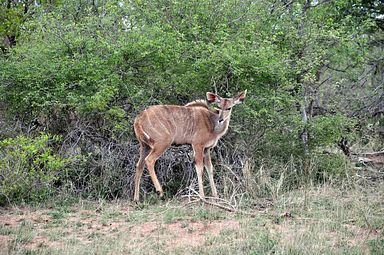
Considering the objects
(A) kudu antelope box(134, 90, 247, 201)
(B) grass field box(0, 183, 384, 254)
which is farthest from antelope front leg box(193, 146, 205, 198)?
(B) grass field box(0, 183, 384, 254)

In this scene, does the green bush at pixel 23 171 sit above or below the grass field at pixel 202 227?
above

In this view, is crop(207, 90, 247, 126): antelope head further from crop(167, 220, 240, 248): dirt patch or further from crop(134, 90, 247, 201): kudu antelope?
crop(167, 220, 240, 248): dirt patch

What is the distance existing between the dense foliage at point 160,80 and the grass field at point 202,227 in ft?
3.36

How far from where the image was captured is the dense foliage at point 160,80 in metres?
8.88

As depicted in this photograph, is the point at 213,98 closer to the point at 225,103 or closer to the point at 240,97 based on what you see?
the point at 225,103

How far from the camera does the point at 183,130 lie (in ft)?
29.1

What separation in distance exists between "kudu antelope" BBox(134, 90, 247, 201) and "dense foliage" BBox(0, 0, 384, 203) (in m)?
0.41

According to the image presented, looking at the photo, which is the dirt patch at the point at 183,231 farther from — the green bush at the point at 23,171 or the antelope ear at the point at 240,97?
the antelope ear at the point at 240,97

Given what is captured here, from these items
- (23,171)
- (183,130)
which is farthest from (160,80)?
(23,171)

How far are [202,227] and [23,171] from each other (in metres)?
2.77

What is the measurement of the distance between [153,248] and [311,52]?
5.49m

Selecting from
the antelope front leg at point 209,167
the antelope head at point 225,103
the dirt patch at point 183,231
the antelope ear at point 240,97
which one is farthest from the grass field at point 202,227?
the antelope ear at point 240,97

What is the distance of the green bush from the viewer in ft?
25.2

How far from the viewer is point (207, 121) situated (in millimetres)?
8992
